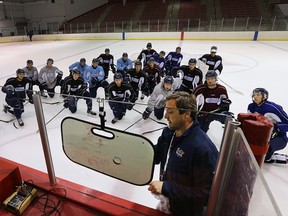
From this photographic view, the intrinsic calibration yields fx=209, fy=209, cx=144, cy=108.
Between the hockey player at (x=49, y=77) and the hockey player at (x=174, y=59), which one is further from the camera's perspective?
the hockey player at (x=174, y=59)

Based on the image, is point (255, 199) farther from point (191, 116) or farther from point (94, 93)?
point (94, 93)

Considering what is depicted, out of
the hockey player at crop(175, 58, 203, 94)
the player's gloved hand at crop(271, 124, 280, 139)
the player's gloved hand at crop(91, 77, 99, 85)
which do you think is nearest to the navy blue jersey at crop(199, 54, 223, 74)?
the hockey player at crop(175, 58, 203, 94)

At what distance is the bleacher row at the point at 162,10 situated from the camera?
19516 mm

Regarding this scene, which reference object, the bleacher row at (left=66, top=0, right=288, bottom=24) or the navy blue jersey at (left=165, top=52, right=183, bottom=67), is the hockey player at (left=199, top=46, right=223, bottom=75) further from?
the bleacher row at (left=66, top=0, right=288, bottom=24)

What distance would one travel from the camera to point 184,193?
128 cm

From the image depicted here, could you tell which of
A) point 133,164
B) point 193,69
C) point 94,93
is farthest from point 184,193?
point 94,93

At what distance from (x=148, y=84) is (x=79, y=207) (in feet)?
11.9

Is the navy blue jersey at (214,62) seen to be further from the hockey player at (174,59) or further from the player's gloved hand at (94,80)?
the player's gloved hand at (94,80)

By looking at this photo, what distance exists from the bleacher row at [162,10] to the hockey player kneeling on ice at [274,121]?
64.0ft

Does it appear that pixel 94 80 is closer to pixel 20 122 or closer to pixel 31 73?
pixel 31 73

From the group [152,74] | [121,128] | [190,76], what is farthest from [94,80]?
[190,76]

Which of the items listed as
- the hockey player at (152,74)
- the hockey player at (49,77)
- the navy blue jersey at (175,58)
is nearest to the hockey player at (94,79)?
the hockey player at (49,77)

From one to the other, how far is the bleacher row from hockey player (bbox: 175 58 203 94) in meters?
17.6

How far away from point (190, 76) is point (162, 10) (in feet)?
65.2
